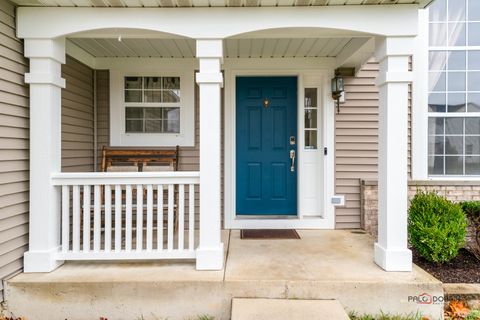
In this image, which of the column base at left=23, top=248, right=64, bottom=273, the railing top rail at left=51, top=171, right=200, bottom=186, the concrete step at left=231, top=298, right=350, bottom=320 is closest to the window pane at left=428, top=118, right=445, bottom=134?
the concrete step at left=231, top=298, right=350, bottom=320

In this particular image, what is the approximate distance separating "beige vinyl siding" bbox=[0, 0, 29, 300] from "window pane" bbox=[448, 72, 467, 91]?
4.41 meters

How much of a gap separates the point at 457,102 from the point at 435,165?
2.54 ft

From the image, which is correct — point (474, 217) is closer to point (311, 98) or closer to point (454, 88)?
point (454, 88)

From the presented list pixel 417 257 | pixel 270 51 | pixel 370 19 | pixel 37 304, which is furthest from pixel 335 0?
pixel 37 304

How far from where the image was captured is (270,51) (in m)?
4.06

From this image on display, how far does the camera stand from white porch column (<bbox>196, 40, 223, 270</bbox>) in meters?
2.91

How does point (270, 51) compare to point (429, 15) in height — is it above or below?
below

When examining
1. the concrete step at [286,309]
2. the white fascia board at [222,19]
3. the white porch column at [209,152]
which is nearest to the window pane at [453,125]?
the white fascia board at [222,19]

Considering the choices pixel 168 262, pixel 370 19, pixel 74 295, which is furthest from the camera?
pixel 168 262

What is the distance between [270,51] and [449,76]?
2.12m

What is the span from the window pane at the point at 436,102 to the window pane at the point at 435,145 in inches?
13.0

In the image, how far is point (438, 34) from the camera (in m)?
4.14

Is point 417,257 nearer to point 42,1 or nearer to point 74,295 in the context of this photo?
point 74,295

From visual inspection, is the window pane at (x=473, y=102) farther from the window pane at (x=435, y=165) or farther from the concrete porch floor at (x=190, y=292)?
the concrete porch floor at (x=190, y=292)
